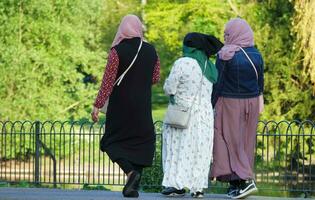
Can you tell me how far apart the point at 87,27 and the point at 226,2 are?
731 cm

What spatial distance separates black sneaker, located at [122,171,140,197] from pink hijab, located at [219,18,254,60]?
1.60 meters

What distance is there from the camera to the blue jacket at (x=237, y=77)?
10.1 meters

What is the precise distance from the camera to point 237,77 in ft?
33.1

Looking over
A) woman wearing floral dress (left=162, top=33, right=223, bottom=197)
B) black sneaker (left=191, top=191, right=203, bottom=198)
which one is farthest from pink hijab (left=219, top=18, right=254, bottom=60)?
black sneaker (left=191, top=191, right=203, bottom=198)

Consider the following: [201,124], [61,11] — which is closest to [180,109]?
[201,124]

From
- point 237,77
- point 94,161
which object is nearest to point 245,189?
point 237,77

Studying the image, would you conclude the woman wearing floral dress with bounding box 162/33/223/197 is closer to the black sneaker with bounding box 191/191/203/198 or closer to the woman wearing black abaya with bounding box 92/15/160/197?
the black sneaker with bounding box 191/191/203/198

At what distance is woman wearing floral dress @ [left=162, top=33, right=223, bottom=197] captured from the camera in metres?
9.94

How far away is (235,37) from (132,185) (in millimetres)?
1970

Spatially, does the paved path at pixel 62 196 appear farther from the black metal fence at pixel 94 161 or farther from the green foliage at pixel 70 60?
the green foliage at pixel 70 60

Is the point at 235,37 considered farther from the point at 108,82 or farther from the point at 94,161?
the point at 94,161

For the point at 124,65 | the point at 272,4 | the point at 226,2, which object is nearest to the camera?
the point at 124,65

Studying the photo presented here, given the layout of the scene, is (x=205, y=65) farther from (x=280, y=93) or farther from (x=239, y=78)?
(x=280, y=93)

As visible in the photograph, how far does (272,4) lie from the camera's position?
97.1 feet
